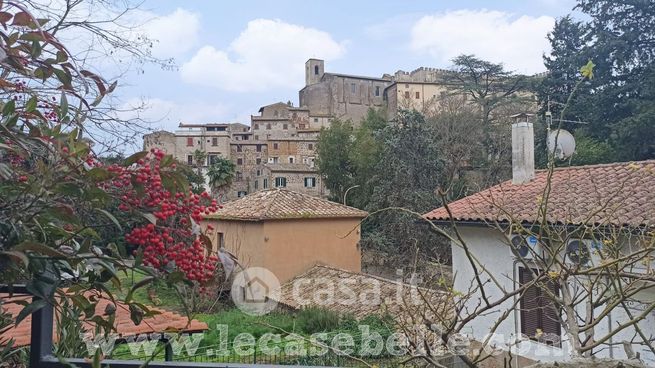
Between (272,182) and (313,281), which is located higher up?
(272,182)

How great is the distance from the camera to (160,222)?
1.32 metres

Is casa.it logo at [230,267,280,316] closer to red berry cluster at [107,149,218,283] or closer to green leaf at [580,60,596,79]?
green leaf at [580,60,596,79]

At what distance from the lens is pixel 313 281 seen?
16250 mm

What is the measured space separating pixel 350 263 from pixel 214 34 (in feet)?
46.6

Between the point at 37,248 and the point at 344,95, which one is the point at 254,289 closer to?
the point at 37,248

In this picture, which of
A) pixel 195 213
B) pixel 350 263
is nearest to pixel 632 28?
pixel 350 263

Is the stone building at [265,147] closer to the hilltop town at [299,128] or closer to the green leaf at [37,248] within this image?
the hilltop town at [299,128]

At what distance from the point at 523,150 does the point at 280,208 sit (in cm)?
880

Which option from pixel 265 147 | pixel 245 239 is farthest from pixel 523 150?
pixel 265 147

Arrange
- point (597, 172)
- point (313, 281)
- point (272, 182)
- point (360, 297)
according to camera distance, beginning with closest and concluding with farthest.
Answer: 1. point (597, 172)
2. point (360, 297)
3. point (313, 281)
4. point (272, 182)

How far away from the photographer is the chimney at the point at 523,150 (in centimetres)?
1084

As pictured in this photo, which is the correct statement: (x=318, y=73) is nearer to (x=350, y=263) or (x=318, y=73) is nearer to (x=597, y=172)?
(x=350, y=263)

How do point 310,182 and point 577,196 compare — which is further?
point 310,182

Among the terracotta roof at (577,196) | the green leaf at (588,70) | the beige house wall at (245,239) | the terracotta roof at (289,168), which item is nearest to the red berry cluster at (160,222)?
the green leaf at (588,70)
